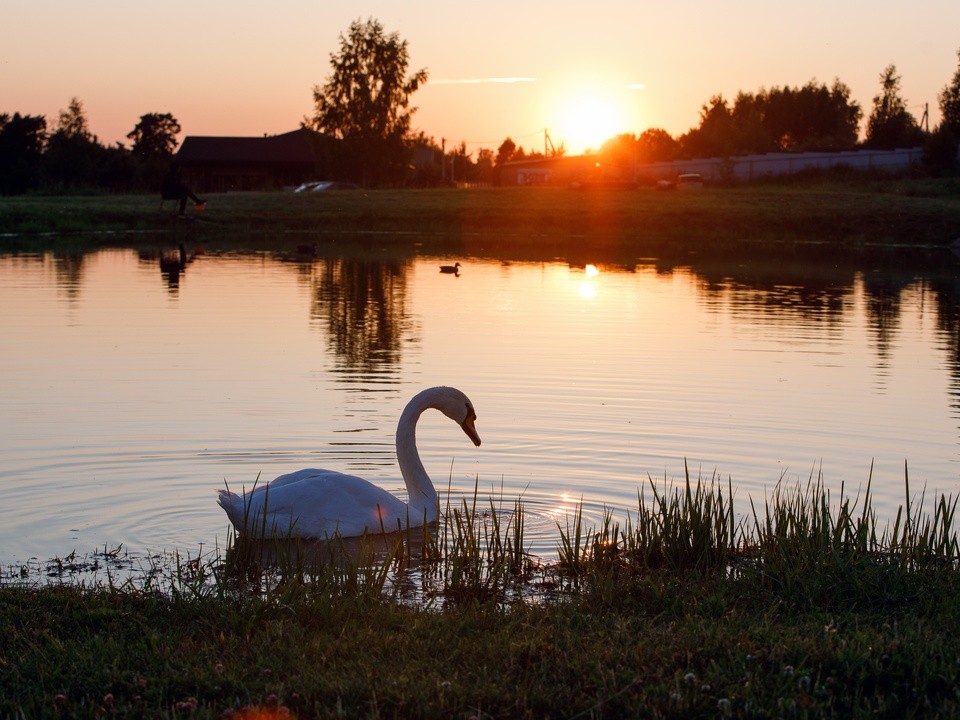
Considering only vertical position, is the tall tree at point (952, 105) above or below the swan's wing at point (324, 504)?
above

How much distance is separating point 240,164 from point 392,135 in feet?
50.9

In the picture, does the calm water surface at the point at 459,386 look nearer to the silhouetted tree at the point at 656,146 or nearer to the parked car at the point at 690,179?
the parked car at the point at 690,179

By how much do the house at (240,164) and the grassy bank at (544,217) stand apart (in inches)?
1549

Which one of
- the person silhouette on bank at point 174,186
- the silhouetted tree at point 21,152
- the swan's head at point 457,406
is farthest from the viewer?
the silhouetted tree at point 21,152

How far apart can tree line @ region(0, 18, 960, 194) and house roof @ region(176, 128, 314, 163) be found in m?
2.95

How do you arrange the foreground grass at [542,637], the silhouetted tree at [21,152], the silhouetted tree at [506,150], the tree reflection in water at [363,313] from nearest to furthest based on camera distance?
the foreground grass at [542,637] → the tree reflection in water at [363,313] → the silhouetted tree at [21,152] → the silhouetted tree at [506,150]

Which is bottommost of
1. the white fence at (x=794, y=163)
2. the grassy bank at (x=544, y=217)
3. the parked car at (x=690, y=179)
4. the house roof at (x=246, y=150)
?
the grassy bank at (x=544, y=217)

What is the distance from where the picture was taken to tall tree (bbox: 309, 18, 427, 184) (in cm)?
9762

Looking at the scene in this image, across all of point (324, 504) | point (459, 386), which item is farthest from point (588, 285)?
point (324, 504)

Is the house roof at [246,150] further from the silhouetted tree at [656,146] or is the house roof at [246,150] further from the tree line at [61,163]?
the silhouetted tree at [656,146]

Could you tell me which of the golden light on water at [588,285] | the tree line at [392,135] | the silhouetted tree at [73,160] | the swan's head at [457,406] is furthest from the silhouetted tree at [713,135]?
the swan's head at [457,406]

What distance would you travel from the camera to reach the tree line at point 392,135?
8375cm

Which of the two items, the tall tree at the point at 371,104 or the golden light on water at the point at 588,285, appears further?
the tall tree at the point at 371,104

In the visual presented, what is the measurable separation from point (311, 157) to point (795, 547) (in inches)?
4127
